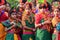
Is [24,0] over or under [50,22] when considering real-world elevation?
over

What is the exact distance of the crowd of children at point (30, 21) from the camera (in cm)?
179

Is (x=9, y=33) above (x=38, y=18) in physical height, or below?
below

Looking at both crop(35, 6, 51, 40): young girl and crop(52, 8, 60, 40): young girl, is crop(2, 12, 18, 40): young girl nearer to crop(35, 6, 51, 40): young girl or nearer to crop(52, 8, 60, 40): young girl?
crop(35, 6, 51, 40): young girl

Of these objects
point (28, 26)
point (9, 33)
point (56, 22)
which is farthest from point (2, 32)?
point (56, 22)

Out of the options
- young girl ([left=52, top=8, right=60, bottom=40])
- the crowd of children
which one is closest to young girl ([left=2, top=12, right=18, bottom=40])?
the crowd of children

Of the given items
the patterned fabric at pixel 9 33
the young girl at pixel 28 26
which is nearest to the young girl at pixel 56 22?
the young girl at pixel 28 26

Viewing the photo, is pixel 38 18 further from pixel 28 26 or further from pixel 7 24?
pixel 7 24

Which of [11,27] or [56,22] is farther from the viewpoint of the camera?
[11,27]

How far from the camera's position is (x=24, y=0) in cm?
192

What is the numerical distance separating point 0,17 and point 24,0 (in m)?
0.22

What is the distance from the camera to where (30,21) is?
6.12ft

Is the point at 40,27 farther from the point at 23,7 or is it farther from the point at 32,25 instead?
the point at 23,7

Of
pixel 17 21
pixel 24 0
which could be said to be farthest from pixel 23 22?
pixel 24 0

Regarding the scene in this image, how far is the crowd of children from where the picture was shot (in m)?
1.79
